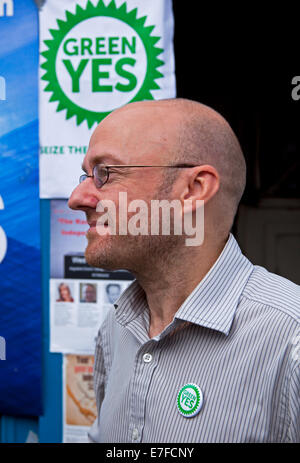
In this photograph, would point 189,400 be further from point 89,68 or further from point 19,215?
point 89,68

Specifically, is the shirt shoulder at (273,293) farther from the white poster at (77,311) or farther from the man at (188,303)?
the white poster at (77,311)

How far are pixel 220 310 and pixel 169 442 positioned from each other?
0.30 m

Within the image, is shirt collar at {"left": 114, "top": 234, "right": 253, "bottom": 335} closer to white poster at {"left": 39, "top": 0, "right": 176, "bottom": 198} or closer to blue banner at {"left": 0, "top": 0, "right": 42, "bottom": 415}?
white poster at {"left": 39, "top": 0, "right": 176, "bottom": 198}

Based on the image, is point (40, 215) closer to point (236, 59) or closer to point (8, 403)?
point (8, 403)

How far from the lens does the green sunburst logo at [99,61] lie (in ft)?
6.64

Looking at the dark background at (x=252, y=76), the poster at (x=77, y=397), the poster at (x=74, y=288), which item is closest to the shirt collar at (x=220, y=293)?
the poster at (x=74, y=288)

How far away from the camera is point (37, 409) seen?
2232 millimetres

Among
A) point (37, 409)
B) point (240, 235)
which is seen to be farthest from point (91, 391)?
point (240, 235)

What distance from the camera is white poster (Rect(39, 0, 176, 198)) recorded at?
2.01 metres

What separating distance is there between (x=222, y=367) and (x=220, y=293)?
0.58 feet

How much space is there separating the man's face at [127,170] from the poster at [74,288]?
36.1 inches

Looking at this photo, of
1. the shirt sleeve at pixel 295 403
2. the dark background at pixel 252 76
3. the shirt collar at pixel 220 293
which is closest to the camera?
the shirt sleeve at pixel 295 403

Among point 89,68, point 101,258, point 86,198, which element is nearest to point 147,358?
point 101,258

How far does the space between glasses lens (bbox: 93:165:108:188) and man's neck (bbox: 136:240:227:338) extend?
244 mm
